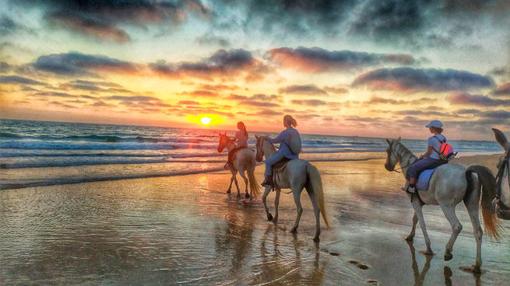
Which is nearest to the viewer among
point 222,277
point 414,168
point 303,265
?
point 222,277

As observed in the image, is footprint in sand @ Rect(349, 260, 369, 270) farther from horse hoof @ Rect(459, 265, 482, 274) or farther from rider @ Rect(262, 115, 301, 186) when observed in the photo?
rider @ Rect(262, 115, 301, 186)

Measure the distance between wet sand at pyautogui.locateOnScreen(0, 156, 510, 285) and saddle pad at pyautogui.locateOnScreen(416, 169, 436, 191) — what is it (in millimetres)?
1243

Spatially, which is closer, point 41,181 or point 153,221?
point 153,221

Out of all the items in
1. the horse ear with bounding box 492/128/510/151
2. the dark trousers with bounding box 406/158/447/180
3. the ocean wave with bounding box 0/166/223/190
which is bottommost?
the ocean wave with bounding box 0/166/223/190

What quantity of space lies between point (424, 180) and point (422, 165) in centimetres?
29

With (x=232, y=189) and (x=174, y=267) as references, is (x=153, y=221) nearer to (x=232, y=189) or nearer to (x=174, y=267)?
(x=174, y=267)

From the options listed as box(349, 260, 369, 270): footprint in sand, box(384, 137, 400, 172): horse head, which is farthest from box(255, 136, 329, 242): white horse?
box(384, 137, 400, 172): horse head

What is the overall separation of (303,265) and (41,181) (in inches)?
460

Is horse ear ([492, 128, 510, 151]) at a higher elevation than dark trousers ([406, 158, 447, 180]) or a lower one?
higher

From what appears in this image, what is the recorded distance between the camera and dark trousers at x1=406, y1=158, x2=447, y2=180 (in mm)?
6559

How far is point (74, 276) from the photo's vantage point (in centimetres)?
489

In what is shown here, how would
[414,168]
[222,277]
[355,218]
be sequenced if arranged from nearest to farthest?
[222,277]
[414,168]
[355,218]

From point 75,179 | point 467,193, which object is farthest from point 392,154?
point 75,179

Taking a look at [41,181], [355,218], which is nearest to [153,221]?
[355,218]
